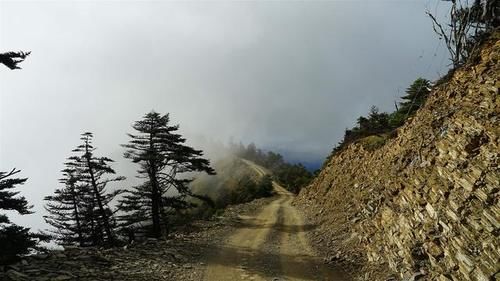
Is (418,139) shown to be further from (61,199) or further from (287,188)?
(287,188)

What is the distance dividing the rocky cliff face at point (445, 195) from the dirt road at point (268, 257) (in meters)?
2.16

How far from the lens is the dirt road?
17578mm

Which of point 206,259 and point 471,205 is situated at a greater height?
point 471,205

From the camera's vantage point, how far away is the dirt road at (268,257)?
17578 millimetres

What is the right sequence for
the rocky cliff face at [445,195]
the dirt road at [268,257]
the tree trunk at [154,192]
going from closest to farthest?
the rocky cliff face at [445,195]
the dirt road at [268,257]
the tree trunk at [154,192]

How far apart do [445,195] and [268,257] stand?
10362mm

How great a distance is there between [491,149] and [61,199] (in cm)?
3848

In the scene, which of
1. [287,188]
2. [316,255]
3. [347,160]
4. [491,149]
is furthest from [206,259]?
[287,188]

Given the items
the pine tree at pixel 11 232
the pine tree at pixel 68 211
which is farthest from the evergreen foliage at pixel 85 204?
the pine tree at pixel 11 232

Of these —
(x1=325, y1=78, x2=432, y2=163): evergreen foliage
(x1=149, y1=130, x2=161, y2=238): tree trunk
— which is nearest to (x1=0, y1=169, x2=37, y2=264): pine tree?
(x1=149, y1=130, x2=161, y2=238): tree trunk

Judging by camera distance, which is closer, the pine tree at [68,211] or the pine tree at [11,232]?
the pine tree at [11,232]

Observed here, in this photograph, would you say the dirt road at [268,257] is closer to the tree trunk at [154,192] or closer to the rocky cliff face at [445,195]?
the rocky cliff face at [445,195]

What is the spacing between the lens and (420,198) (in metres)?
15.7

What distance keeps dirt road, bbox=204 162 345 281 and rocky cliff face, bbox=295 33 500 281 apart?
2.16m
